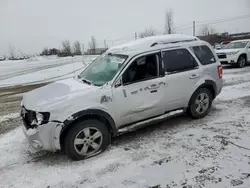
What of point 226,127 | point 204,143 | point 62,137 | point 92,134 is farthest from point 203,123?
point 62,137

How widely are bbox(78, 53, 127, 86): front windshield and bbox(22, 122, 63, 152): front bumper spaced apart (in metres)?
1.14

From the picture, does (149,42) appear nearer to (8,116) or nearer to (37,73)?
(8,116)

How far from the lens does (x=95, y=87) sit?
422cm

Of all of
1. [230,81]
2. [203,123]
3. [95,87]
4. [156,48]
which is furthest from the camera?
[230,81]

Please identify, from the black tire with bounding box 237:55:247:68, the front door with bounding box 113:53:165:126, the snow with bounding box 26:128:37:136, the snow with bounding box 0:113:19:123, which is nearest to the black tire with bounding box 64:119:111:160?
the front door with bounding box 113:53:165:126

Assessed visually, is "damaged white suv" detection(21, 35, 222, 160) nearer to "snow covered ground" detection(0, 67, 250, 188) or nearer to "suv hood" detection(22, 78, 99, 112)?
"suv hood" detection(22, 78, 99, 112)

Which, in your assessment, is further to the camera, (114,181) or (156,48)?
(156,48)

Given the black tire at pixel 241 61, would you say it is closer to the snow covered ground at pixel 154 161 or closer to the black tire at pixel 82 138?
the snow covered ground at pixel 154 161

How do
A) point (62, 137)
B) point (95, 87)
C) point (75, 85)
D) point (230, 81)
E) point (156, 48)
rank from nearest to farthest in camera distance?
1. point (62, 137)
2. point (95, 87)
3. point (75, 85)
4. point (156, 48)
5. point (230, 81)

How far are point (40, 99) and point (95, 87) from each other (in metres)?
0.96

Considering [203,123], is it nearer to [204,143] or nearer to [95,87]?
[204,143]

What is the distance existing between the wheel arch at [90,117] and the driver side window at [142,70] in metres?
0.72

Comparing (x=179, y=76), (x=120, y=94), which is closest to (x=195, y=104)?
(x=179, y=76)

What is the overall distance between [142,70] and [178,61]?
0.96 metres
